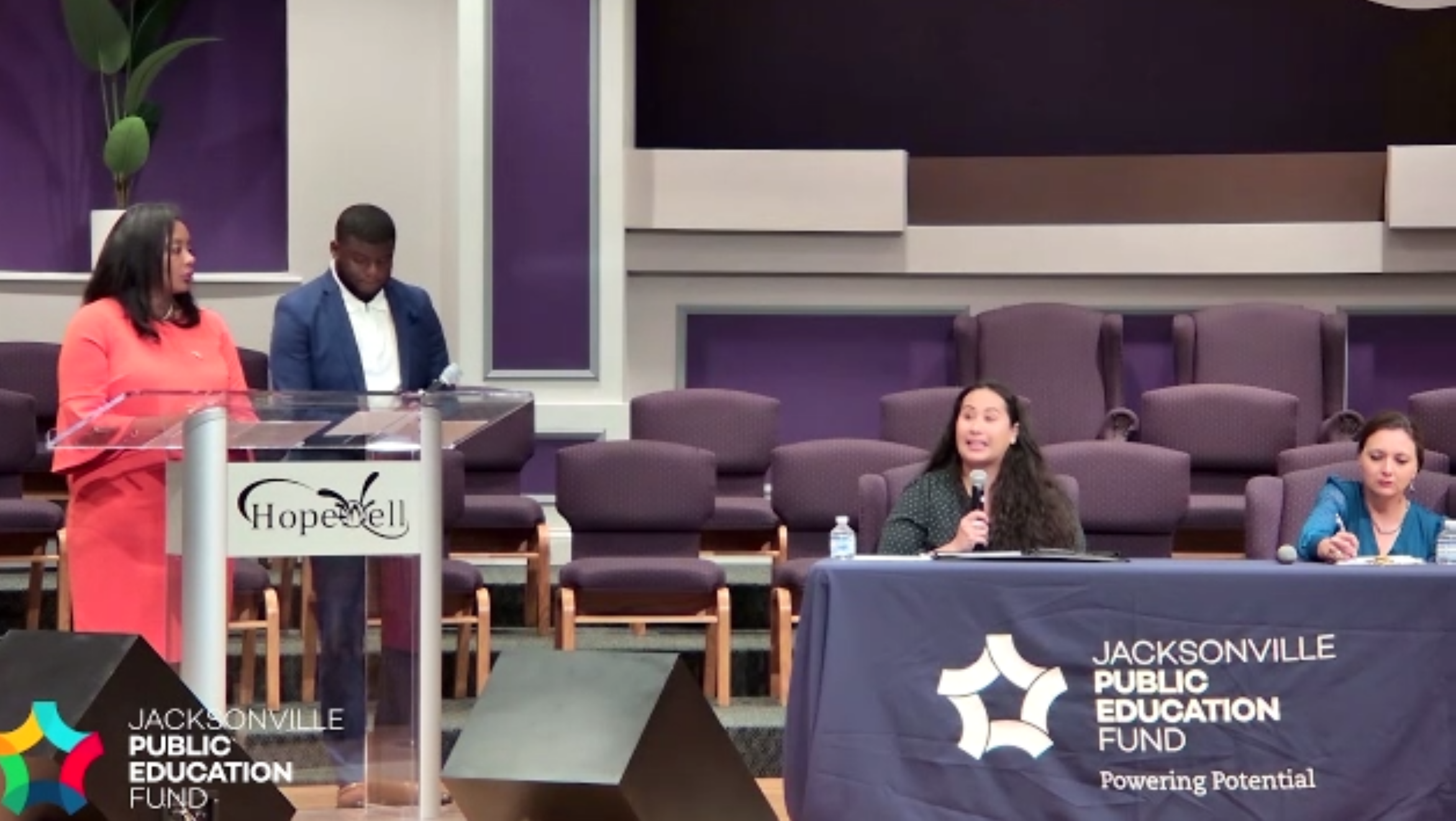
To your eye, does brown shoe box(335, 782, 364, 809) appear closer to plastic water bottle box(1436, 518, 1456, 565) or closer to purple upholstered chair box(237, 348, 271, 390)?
plastic water bottle box(1436, 518, 1456, 565)

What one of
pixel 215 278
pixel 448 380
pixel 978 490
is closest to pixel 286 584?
pixel 448 380

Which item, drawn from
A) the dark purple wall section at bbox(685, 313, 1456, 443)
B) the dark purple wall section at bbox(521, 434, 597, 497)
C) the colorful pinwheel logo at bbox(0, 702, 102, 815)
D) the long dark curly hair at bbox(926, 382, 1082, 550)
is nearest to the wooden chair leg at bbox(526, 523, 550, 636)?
the dark purple wall section at bbox(521, 434, 597, 497)

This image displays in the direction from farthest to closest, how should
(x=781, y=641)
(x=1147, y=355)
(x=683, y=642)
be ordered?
(x=1147, y=355) < (x=683, y=642) < (x=781, y=641)

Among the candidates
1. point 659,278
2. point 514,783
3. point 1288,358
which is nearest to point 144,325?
point 514,783

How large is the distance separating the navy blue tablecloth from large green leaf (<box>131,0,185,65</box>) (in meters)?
5.30

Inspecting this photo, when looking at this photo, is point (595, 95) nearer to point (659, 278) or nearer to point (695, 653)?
point (659, 278)

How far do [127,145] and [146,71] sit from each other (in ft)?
1.18

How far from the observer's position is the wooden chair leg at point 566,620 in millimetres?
Result: 6645

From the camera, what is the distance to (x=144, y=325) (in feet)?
16.3

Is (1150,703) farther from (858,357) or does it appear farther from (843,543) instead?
(858,357)

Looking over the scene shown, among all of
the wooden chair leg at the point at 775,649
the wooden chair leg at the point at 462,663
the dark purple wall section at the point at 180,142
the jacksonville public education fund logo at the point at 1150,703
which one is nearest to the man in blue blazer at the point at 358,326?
the wooden chair leg at the point at 462,663

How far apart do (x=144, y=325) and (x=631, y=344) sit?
15.0 feet

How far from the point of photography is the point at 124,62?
8875 mm

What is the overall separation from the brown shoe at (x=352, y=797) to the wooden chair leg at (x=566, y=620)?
6.82 ft
